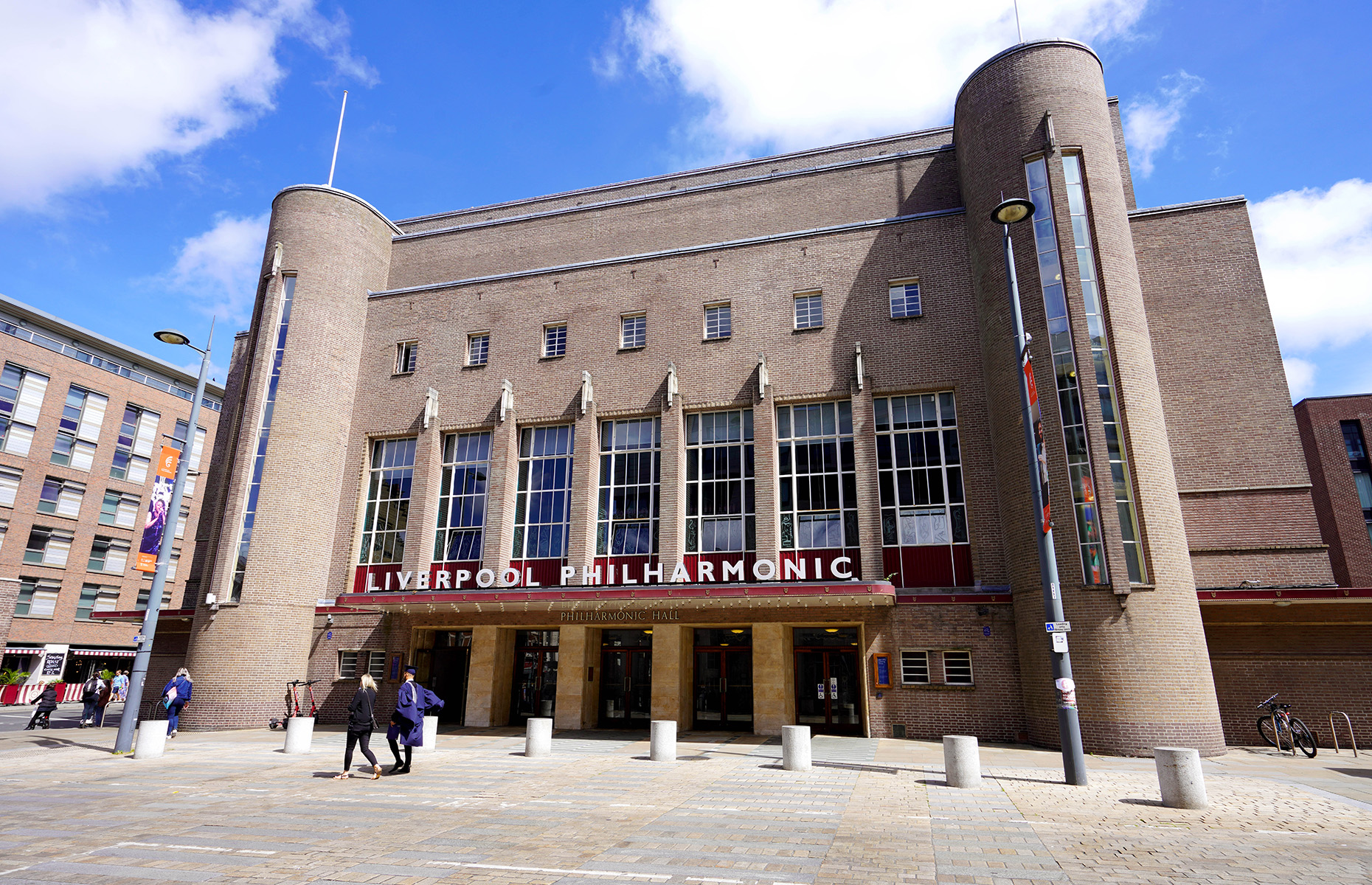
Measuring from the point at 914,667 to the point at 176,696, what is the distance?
20.6 metres

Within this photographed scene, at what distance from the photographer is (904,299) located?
2372cm

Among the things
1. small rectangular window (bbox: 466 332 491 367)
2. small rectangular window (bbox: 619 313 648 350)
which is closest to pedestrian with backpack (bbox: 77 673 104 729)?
small rectangular window (bbox: 466 332 491 367)

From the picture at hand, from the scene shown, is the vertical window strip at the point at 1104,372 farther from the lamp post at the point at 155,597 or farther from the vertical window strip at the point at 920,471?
the lamp post at the point at 155,597

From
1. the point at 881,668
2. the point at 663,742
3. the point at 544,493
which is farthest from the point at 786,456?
the point at 663,742

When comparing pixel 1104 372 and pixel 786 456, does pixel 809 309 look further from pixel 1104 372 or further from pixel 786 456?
pixel 1104 372

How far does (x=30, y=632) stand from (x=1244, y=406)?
62560 mm

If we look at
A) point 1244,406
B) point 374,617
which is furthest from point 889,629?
point 374,617

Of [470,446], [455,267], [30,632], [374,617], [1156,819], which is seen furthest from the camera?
[30,632]

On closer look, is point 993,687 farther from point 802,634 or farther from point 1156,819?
point 1156,819

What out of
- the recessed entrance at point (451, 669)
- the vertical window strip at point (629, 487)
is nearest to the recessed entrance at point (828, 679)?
the vertical window strip at point (629, 487)

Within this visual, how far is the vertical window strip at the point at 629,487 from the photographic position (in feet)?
79.0

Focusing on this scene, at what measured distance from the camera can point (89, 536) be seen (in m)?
49.7

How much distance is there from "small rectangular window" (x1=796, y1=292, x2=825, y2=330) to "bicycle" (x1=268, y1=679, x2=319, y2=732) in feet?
65.4

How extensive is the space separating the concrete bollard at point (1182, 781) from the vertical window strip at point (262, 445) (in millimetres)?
25475
